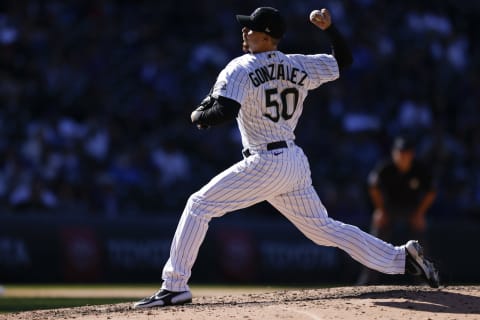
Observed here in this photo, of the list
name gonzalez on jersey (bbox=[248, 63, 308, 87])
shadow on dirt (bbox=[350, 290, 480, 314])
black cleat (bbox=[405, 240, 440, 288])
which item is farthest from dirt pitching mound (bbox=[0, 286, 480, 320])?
name gonzalez on jersey (bbox=[248, 63, 308, 87])

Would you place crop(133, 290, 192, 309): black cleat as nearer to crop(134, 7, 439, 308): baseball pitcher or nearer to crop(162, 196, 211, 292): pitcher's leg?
crop(134, 7, 439, 308): baseball pitcher

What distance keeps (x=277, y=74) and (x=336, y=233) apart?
1161mm

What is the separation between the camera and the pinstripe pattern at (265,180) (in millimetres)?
6496

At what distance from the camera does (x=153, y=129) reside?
52.2 ft

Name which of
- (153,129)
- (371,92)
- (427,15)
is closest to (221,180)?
(153,129)

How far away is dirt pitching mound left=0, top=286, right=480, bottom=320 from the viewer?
20.1 ft

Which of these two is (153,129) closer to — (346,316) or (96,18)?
(96,18)

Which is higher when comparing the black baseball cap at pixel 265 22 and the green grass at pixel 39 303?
the black baseball cap at pixel 265 22

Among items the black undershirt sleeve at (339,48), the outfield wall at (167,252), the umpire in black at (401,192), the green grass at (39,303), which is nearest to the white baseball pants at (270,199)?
the black undershirt sleeve at (339,48)

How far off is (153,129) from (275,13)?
940 centimetres

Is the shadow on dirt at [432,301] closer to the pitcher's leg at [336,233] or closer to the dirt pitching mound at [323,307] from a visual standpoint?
the dirt pitching mound at [323,307]

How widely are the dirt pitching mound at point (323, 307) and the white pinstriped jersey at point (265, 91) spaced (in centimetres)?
113

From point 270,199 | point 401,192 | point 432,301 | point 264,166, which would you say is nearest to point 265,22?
point 264,166

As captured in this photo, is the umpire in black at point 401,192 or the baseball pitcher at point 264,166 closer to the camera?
the baseball pitcher at point 264,166
